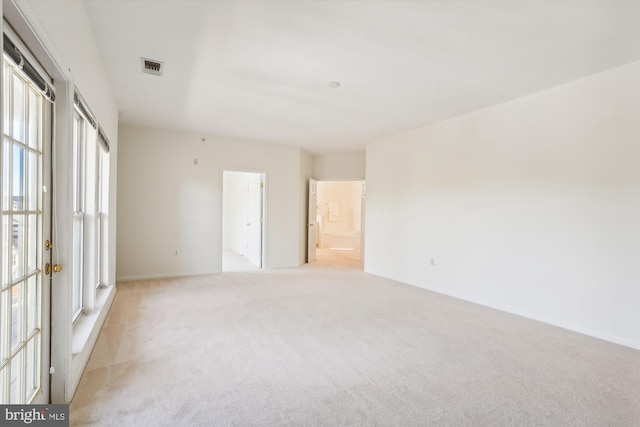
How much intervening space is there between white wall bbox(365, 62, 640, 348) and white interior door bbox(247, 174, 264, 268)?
116 inches

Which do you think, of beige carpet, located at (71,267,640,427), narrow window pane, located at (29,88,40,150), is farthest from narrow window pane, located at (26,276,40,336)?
narrow window pane, located at (29,88,40,150)

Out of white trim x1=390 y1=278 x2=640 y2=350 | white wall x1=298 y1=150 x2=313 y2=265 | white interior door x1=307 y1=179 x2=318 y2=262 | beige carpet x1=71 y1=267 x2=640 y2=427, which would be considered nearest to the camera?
beige carpet x1=71 y1=267 x2=640 y2=427

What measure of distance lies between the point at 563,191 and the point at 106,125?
5033 millimetres

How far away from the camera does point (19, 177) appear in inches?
61.2

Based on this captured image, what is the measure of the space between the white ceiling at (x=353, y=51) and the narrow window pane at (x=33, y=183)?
1.22m

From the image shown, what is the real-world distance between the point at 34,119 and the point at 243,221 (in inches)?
252

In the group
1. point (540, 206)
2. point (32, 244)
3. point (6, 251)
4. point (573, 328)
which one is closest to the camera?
point (6, 251)

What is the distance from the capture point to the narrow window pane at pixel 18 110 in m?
1.50

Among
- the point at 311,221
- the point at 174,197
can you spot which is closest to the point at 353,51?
the point at 174,197

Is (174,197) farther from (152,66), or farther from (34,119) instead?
(34,119)

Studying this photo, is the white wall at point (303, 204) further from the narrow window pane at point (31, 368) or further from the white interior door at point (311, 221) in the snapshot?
the narrow window pane at point (31, 368)

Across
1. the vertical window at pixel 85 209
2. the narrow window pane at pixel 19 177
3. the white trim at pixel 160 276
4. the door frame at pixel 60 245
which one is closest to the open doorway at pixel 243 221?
the white trim at pixel 160 276

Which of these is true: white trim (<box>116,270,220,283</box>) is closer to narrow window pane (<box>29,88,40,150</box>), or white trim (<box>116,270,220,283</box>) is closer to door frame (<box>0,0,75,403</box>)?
door frame (<box>0,0,75,403</box>)

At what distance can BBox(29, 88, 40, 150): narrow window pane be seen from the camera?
168 centimetres
